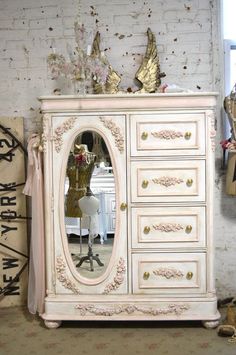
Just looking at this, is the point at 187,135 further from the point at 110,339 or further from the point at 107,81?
the point at 110,339

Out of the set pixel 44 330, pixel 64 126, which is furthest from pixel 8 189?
pixel 44 330

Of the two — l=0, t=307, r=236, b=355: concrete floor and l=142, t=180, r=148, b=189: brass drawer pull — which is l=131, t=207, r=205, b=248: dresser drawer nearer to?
l=142, t=180, r=148, b=189: brass drawer pull

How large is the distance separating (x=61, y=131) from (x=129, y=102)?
0.46 meters

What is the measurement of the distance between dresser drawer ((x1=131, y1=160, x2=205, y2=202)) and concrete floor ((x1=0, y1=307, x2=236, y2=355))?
84 cm

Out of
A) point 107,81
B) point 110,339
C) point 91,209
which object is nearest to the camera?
point 110,339

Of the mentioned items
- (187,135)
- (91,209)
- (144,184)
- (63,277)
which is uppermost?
(187,135)

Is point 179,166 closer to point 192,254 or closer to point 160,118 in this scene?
point 160,118

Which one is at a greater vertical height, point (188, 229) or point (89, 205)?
point (89, 205)

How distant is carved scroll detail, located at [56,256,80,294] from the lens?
9.44ft

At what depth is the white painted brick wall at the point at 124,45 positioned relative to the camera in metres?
3.26

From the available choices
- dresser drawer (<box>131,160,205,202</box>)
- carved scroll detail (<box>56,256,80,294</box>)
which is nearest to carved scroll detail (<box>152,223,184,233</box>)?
dresser drawer (<box>131,160,205,202</box>)

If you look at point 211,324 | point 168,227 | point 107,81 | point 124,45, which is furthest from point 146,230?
point 124,45

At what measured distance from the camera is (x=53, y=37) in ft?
10.9

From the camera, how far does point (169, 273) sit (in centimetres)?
283
